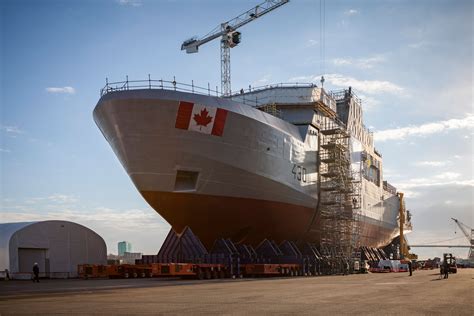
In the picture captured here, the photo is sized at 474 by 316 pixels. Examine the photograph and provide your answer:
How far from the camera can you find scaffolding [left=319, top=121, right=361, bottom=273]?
146 ft

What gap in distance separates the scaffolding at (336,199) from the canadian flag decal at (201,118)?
44.9 ft

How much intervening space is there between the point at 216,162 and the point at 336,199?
15953 millimetres

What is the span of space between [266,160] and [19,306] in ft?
72.5

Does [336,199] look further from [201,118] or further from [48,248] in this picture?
[48,248]

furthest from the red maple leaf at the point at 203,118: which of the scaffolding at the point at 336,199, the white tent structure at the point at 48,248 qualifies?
the white tent structure at the point at 48,248

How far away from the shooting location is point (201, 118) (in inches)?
1281

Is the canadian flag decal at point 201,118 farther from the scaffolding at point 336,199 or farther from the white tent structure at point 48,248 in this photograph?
the white tent structure at point 48,248

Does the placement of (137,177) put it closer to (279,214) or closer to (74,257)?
(279,214)

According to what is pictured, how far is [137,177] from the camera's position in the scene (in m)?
33.5

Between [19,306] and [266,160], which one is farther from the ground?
[266,160]

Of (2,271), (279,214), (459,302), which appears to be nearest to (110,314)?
(459,302)

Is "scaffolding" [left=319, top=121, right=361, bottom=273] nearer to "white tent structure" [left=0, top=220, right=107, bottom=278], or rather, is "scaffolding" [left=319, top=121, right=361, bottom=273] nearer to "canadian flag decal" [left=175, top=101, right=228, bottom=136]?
"canadian flag decal" [left=175, top=101, right=228, bottom=136]

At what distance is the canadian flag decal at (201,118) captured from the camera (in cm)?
3209

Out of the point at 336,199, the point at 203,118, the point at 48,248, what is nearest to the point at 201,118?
the point at 203,118
